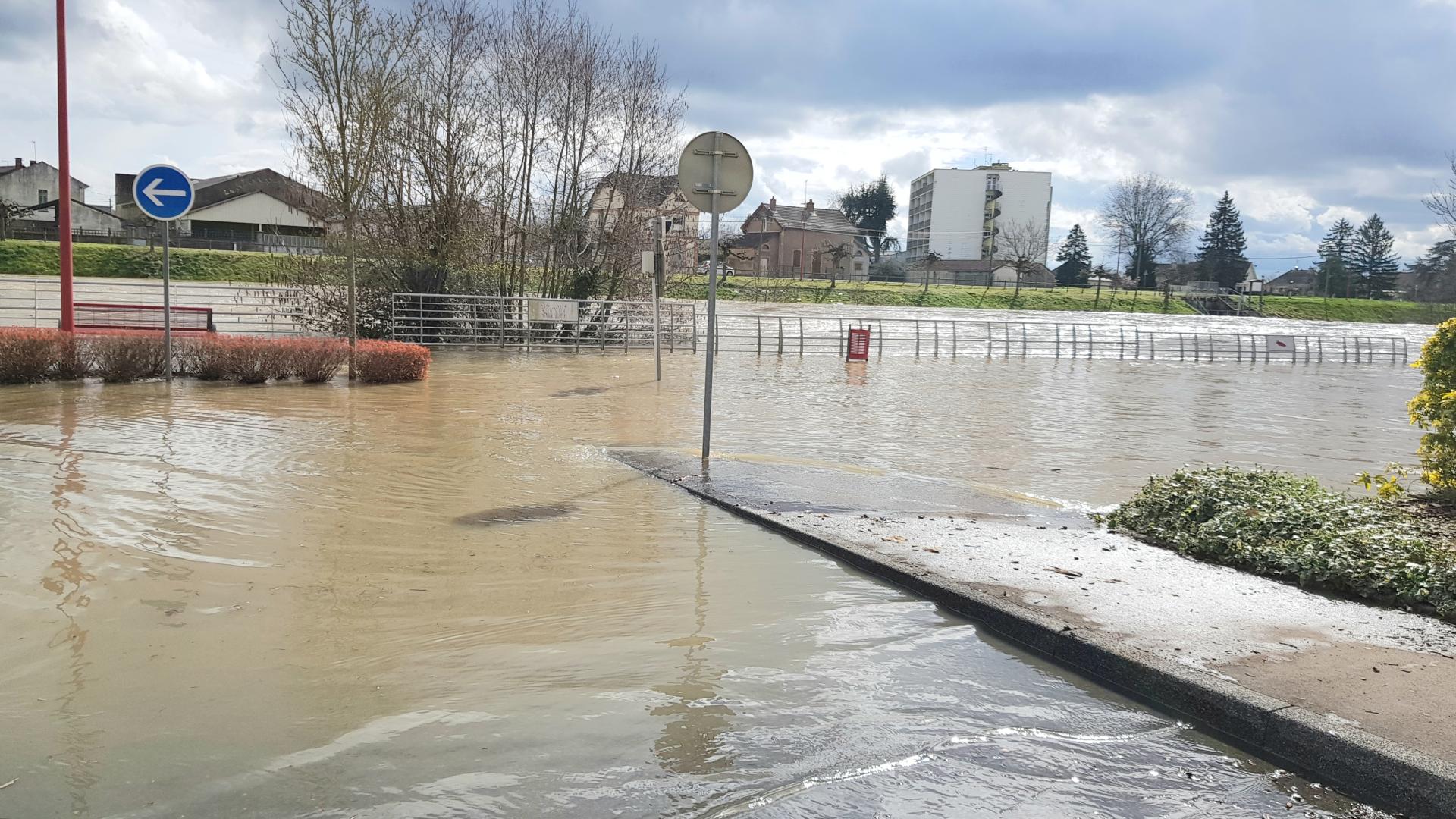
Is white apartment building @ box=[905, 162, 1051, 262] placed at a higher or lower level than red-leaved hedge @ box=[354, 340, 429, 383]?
higher

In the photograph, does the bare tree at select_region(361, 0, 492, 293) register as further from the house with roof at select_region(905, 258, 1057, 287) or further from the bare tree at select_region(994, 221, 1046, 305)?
the bare tree at select_region(994, 221, 1046, 305)

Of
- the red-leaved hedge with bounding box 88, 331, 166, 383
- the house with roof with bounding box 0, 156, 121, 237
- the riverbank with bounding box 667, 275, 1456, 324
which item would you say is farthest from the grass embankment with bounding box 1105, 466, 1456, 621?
the house with roof with bounding box 0, 156, 121, 237

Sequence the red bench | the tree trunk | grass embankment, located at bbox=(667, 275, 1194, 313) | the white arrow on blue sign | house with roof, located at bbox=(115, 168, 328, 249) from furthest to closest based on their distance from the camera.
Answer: grass embankment, located at bbox=(667, 275, 1194, 313) → house with roof, located at bbox=(115, 168, 328, 249) → the red bench → the tree trunk → the white arrow on blue sign

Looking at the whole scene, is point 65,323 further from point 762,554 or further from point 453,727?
point 453,727

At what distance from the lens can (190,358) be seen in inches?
559

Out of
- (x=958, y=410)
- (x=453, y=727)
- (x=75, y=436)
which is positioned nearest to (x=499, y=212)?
(x=958, y=410)

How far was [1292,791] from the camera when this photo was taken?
10.4 ft

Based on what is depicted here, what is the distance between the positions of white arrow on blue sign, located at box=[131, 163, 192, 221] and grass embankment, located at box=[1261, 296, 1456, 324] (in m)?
90.3

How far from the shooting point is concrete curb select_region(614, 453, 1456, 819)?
3045mm

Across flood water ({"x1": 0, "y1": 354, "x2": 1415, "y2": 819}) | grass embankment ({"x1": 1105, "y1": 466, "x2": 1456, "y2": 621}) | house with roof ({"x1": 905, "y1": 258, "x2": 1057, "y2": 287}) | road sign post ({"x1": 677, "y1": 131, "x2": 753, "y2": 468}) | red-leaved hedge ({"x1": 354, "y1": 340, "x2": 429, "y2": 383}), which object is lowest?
flood water ({"x1": 0, "y1": 354, "x2": 1415, "y2": 819})

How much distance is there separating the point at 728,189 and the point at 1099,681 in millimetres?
5534

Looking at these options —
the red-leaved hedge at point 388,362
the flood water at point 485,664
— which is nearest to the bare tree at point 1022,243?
the red-leaved hedge at point 388,362

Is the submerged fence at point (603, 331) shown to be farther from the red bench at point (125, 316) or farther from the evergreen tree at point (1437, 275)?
the evergreen tree at point (1437, 275)

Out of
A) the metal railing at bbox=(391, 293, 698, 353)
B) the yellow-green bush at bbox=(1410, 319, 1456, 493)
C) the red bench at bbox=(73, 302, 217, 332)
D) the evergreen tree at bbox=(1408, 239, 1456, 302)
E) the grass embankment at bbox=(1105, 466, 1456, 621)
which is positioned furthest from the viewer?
the evergreen tree at bbox=(1408, 239, 1456, 302)
